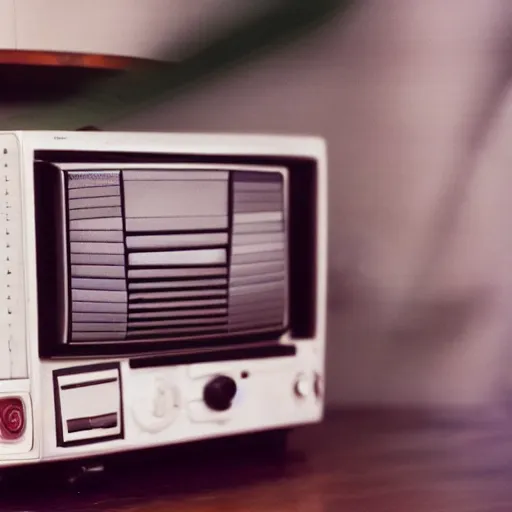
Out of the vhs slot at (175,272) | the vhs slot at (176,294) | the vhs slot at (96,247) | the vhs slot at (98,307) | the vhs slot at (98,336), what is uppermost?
the vhs slot at (96,247)

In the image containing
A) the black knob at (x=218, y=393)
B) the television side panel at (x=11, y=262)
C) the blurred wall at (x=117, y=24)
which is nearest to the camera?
the television side panel at (x=11, y=262)

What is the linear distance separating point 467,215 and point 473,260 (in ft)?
0.23

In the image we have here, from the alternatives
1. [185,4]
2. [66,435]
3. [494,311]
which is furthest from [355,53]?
[66,435]

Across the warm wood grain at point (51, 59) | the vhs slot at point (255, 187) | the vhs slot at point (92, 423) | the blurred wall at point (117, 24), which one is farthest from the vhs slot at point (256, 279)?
the blurred wall at point (117, 24)

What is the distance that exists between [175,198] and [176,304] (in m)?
0.12

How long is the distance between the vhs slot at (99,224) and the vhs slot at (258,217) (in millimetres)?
141

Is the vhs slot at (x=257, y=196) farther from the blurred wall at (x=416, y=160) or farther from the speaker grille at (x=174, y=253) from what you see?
the blurred wall at (x=416, y=160)

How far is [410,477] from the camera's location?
3.20ft

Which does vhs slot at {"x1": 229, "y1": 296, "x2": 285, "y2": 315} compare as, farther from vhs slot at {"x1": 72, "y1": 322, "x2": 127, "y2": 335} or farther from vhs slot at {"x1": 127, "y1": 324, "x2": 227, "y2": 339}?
vhs slot at {"x1": 72, "y1": 322, "x2": 127, "y2": 335}

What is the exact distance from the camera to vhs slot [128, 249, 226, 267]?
0.89 metres

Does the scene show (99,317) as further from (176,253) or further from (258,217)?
(258,217)

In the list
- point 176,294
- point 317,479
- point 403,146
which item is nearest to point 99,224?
point 176,294

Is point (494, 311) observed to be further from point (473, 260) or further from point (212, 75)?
point (212, 75)

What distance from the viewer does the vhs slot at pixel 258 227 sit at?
0.95m
